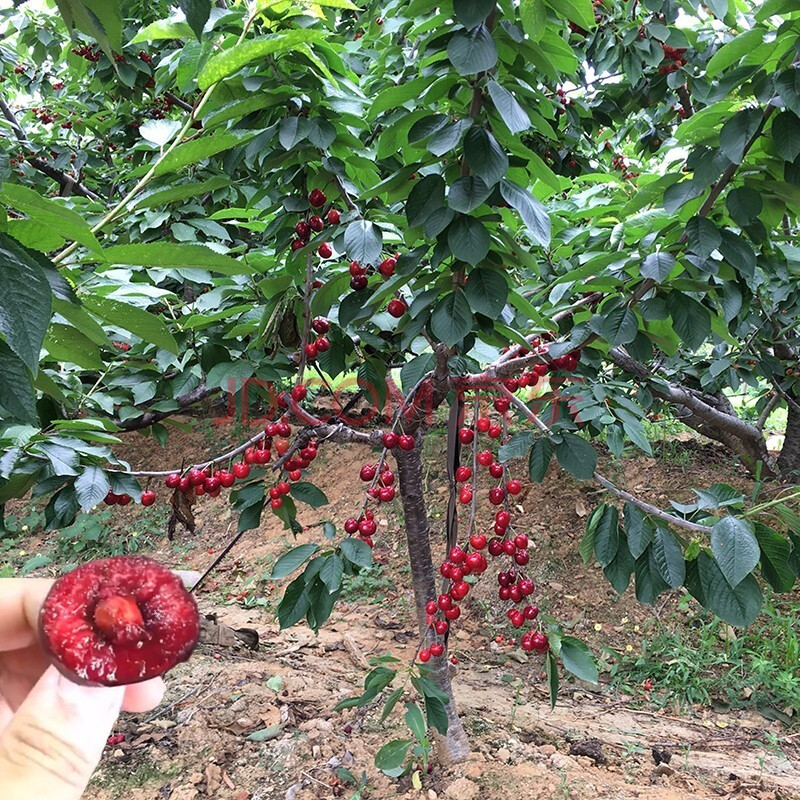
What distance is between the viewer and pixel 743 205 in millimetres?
1254

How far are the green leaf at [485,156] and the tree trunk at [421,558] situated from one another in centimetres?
94

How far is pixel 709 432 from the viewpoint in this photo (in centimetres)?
410

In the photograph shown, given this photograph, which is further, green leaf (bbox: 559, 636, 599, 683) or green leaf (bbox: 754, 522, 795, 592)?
green leaf (bbox: 559, 636, 599, 683)

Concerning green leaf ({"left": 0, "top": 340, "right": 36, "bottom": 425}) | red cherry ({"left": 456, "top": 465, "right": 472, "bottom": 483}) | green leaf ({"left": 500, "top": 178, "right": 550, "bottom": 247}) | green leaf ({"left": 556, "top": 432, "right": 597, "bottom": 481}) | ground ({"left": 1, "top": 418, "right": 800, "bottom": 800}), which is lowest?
ground ({"left": 1, "top": 418, "right": 800, "bottom": 800})

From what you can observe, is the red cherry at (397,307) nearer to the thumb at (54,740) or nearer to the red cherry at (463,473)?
the red cherry at (463,473)

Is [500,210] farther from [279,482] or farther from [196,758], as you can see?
[196,758]

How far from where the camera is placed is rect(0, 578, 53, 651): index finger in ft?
2.47

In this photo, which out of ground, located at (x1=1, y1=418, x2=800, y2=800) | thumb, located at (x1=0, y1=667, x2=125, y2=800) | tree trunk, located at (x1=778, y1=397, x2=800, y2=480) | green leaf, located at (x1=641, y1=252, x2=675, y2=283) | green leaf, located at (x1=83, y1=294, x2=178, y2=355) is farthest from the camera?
tree trunk, located at (x1=778, y1=397, x2=800, y2=480)

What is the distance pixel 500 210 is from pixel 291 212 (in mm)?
517

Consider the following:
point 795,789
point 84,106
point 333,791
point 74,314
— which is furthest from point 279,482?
point 84,106

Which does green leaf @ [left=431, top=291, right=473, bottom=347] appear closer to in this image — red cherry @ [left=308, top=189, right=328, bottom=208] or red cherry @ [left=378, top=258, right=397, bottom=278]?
red cherry @ [left=378, top=258, right=397, bottom=278]

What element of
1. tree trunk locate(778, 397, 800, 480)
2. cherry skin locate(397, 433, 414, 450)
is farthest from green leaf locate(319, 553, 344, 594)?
tree trunk locate(778, 397, 800, 480)

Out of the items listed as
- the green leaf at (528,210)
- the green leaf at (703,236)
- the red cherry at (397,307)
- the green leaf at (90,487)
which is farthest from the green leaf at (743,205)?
the green leaf at (90,487)

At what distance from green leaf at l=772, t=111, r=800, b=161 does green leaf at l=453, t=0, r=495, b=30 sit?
577 millimetres
